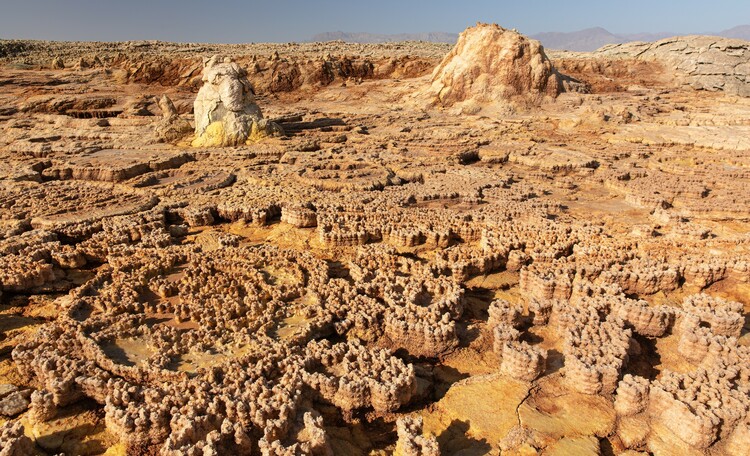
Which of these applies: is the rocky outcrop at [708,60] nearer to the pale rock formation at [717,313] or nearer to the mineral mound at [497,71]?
the mineral mound at [497,71]

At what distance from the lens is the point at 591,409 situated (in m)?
4.62

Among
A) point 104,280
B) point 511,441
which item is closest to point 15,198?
point 104,280

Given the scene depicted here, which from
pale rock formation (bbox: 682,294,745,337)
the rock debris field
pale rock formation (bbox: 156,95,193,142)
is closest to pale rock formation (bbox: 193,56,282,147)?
the rock debris field

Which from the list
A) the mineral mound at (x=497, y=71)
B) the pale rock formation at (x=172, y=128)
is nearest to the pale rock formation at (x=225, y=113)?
the pale rock formation at (x=172, y=128)

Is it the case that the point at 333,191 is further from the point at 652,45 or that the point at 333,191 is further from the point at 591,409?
the point at 652,45

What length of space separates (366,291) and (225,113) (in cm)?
1044

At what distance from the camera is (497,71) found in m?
19.8

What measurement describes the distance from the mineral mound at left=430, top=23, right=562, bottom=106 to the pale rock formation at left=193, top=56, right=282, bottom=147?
30.1ft

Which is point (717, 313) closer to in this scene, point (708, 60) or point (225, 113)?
point (225, 113)

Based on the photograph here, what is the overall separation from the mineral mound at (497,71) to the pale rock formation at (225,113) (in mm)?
9166

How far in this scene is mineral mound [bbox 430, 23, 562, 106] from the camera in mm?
19719

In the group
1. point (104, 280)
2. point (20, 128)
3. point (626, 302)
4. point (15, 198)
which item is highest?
point (20, 128)

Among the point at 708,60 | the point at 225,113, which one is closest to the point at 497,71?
the point at 225,113

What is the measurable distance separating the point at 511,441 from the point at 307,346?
2311 millimetres
